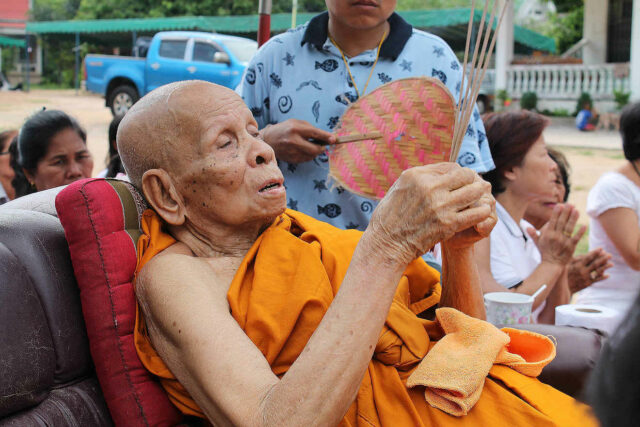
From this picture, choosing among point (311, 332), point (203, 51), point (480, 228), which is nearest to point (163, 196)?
point (311, 332)

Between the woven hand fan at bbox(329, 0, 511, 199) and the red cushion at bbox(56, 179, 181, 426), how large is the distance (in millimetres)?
828

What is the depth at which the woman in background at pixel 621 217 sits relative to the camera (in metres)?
3.33

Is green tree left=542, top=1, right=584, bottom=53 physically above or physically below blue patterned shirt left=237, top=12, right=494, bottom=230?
above

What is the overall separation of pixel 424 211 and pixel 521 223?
81.8 inches

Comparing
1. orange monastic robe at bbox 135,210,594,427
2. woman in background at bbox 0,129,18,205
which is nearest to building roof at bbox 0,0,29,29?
woman in background at bbox 0,129,18,205

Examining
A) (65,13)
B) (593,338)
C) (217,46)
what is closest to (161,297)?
(593,338)

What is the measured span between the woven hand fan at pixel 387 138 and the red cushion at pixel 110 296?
0.82 meters

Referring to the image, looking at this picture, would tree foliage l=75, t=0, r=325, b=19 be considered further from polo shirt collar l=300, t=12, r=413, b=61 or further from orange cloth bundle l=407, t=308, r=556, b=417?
orange cloth bundle l=407, t=308, r=556, b=417

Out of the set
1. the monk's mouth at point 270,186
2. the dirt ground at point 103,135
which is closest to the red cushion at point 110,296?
the monk's mouth at point 270,186

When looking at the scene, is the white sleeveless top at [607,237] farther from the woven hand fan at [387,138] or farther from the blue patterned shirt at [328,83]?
the woven hand fan at [387,138]

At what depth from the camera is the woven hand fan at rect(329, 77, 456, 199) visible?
7.05 feet

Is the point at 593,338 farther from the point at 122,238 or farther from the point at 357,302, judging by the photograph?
the point at 122,238

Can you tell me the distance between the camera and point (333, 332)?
1.35 m

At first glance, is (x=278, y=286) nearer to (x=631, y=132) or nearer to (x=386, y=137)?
(x=386, y=137)
